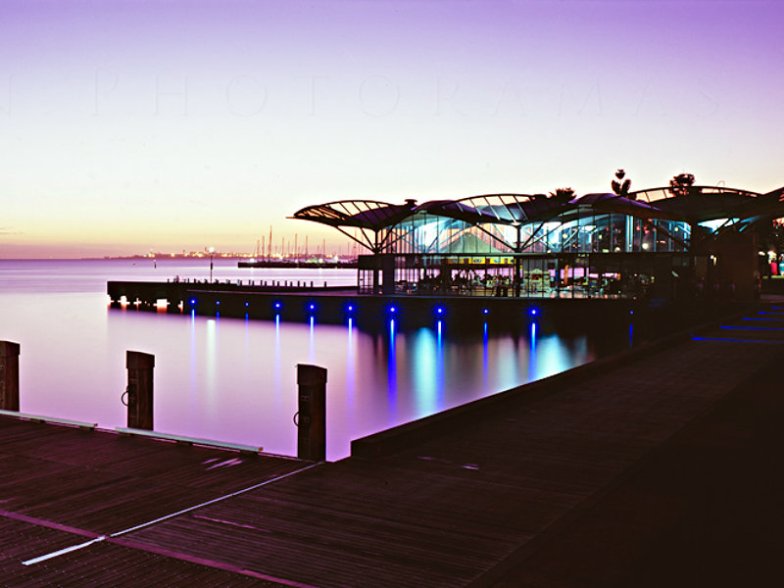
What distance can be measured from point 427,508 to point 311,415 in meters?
2.38

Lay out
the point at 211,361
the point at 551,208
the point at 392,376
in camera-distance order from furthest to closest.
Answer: the point at 551,208 → the point at 211,361 → the point at 392,376

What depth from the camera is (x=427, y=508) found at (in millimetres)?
7098

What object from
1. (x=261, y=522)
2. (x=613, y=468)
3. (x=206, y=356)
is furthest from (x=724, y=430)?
(x=206, y=356)

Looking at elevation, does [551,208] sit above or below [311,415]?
above

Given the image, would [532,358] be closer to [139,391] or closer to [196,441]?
[139,391]

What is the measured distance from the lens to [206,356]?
3603cm

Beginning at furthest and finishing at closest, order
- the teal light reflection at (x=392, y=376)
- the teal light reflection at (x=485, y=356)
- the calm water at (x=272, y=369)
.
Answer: the teal light reflection at (x=485, y=356), the teal light reflection at (x=392, y=376), the calm water at (x=272, y=369)

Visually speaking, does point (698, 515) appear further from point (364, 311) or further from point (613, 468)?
point (364, 311)

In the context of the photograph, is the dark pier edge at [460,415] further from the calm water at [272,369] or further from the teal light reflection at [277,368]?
the teal light reflection at [277,368]

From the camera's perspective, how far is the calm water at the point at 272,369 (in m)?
22.0

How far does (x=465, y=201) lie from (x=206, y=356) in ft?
92.2

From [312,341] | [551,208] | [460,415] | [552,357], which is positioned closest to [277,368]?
[312,341]

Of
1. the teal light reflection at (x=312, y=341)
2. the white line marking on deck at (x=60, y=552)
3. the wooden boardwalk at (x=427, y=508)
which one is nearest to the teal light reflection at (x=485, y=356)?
the teal light reflection at (x=312, y=341)

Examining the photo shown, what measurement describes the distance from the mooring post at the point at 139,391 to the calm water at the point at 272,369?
17.9 feet
